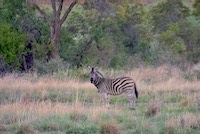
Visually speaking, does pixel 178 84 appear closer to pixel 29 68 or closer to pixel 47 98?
pixel 47 98

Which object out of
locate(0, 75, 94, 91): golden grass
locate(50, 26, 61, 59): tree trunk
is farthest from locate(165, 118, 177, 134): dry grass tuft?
locate(50, 26, 61, 59): tree trunk

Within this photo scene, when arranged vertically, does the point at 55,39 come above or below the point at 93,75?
above

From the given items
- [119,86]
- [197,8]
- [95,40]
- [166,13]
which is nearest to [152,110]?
[119,86]

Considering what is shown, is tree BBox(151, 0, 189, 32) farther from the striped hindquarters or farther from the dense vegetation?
the striped hindquarters

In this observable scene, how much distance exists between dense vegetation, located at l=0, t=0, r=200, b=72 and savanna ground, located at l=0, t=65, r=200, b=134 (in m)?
4.09

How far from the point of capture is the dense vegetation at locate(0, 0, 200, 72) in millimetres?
28500

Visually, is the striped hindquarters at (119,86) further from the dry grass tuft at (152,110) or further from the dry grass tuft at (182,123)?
the dry grass tuft at (182,123)

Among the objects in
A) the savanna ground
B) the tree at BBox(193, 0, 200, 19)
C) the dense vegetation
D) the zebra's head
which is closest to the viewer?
the savanna ground

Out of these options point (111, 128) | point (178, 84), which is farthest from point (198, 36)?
point (111, 128)

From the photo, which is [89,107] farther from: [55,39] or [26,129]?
[55,39]

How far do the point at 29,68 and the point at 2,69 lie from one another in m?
2.52

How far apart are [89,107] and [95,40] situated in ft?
54.2

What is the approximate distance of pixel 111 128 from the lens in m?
12.4

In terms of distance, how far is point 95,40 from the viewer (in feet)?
107
